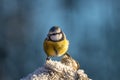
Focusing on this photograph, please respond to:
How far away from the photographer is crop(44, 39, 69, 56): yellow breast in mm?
1287

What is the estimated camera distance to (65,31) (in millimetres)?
5207

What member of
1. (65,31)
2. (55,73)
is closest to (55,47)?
(55,73)

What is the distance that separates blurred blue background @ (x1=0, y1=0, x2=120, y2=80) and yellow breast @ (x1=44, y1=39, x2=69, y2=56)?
3.14m

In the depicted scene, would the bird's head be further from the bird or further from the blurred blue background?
the blurred blue background

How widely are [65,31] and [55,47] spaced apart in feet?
12.8

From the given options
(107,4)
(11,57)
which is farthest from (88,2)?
(11,57)

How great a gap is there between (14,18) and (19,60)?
0.53 meters

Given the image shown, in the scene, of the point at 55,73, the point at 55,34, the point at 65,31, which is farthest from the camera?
the point at 65,31

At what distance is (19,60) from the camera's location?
197 inches

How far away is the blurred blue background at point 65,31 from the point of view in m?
4.72

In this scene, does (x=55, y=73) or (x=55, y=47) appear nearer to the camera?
(x=55, y=73)

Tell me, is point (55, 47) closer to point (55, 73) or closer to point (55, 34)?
point (55, 34)

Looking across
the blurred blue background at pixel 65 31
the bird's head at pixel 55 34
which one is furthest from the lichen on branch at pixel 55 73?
the blurred blue background at pixel 65 31

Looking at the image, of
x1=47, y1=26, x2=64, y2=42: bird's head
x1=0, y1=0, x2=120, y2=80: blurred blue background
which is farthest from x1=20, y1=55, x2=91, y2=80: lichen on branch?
x1=0, y1=0, x2=120, y2=80: blurred blue background
